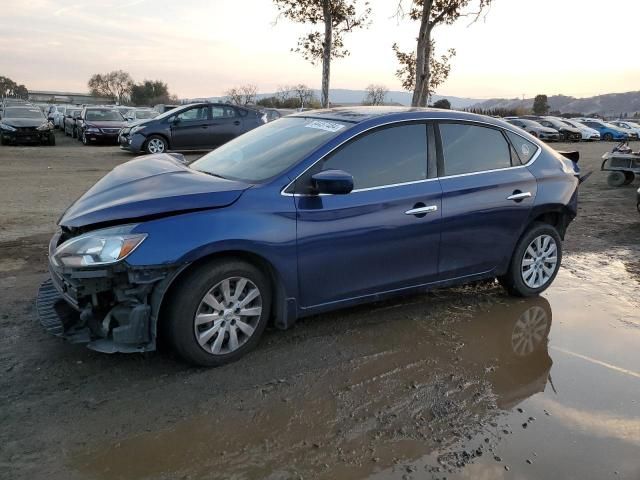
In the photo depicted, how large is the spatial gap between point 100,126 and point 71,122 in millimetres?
6622

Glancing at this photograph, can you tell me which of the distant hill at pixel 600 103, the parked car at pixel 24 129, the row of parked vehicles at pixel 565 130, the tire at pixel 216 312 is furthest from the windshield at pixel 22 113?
the distant hill at pixel 600 103

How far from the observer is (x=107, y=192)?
150 inches

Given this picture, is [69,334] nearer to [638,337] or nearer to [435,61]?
[638,337]

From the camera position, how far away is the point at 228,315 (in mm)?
3590

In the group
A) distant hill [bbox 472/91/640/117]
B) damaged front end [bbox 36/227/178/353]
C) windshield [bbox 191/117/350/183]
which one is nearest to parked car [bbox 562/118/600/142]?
windshield [bbox 191/117/350/183]

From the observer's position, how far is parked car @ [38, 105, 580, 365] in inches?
132

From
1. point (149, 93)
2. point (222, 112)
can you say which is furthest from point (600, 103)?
point (222, 112)

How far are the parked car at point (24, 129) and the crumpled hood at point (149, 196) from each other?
18082 millimetres

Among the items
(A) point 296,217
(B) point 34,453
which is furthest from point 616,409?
(B) point 34,453

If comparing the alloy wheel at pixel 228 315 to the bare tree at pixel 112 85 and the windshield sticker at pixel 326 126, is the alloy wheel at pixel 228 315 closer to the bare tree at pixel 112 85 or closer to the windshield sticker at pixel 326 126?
the windshield sticker at pixel 326 126

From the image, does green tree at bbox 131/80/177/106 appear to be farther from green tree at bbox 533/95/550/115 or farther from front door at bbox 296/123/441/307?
front door at bbox 296/123/441/307

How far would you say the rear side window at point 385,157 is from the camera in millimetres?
4047

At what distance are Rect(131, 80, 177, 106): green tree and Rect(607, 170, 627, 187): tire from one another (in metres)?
73.2

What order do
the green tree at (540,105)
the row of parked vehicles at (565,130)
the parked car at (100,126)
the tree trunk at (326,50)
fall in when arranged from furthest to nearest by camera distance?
the green tree at (540,105) → the row of parked vehicles at (565,130) → the parked car at (100,126) → the tree trunk at (326,50)
